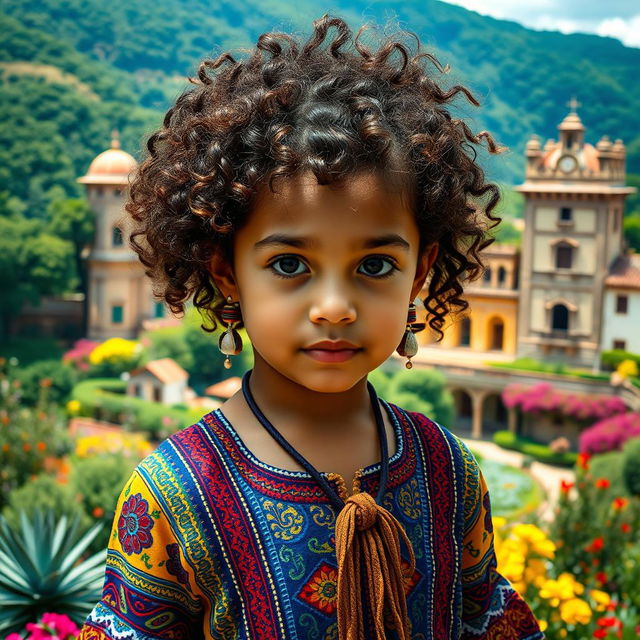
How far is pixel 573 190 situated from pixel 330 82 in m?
21.1

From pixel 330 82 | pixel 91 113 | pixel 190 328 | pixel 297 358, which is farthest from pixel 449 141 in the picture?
pixel 91 113

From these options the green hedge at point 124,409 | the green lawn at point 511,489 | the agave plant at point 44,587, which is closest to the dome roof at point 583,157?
the green lawn at point 511,489

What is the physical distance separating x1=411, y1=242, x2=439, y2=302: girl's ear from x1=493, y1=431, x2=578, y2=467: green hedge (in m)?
18.9

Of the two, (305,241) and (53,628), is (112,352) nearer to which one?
(53,628)

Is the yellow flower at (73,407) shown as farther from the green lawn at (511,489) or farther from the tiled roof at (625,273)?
the tiled roof at (625,273)

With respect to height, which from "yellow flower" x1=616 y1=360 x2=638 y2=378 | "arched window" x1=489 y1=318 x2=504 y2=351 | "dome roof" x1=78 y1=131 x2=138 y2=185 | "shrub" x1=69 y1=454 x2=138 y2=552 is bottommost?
"yellow flower" x1=616 y1=360 x2=638 y2=378

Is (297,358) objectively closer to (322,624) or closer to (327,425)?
(327,425)

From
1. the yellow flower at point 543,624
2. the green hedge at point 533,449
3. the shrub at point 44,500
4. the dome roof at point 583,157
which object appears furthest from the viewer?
the dome roof at point 583,157

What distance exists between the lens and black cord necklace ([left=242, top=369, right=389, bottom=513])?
142 cm

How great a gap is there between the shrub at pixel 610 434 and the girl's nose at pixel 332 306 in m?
18.9

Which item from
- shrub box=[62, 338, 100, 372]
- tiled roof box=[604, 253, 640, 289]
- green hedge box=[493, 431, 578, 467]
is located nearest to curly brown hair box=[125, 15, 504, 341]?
green hedge box=[493, 431, 578, 467]

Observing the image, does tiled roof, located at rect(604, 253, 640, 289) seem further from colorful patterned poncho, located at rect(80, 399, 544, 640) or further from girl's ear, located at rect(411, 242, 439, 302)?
colorful patterned poncho, located at rect(80, 399, 544, 640)

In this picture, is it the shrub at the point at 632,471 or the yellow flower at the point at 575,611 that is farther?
the shrub at the point at 632,471

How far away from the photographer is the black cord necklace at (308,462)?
1.42m
